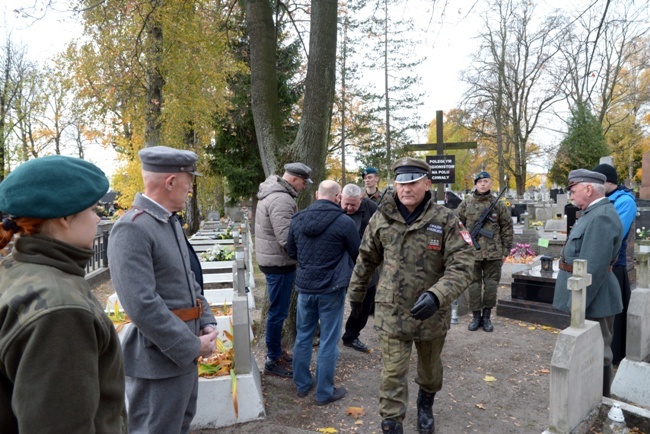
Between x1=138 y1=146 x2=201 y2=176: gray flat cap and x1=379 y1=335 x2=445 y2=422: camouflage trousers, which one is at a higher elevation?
x1=138 y1=146 x2=201 y2=176: gray flat cap

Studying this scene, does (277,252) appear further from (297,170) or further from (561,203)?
(561,203)

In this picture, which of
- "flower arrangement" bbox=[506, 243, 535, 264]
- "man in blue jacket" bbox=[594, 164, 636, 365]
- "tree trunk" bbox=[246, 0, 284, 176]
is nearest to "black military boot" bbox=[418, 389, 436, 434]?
"man in blue jacket" bbox=[594, 164, 636, 365]

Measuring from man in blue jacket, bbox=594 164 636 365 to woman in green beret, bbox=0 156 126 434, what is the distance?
16.2ft

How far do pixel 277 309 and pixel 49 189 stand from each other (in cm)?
350

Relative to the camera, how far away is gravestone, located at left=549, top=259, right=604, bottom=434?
3.27 metres

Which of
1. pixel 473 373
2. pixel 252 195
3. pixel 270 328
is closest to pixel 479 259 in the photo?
pixel 473 373

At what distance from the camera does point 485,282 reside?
21.4 ft

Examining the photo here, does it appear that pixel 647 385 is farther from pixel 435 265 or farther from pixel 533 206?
pixel 533 206

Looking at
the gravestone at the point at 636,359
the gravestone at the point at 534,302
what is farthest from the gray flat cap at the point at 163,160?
the gravestone at the point at 534,302

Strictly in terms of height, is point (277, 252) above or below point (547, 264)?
above

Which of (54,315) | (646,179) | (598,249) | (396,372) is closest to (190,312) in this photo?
(54,315)

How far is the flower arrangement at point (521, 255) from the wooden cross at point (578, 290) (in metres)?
6.95

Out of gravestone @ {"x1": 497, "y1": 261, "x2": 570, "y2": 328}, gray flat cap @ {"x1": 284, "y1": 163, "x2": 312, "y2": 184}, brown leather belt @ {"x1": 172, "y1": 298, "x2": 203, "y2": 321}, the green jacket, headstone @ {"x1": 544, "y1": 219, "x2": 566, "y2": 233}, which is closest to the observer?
the green jacket

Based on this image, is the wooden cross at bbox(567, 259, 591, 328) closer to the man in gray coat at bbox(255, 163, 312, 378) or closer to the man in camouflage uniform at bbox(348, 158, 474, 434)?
the man in camouflage uniform at bbox(348, 158, 474, 434)
